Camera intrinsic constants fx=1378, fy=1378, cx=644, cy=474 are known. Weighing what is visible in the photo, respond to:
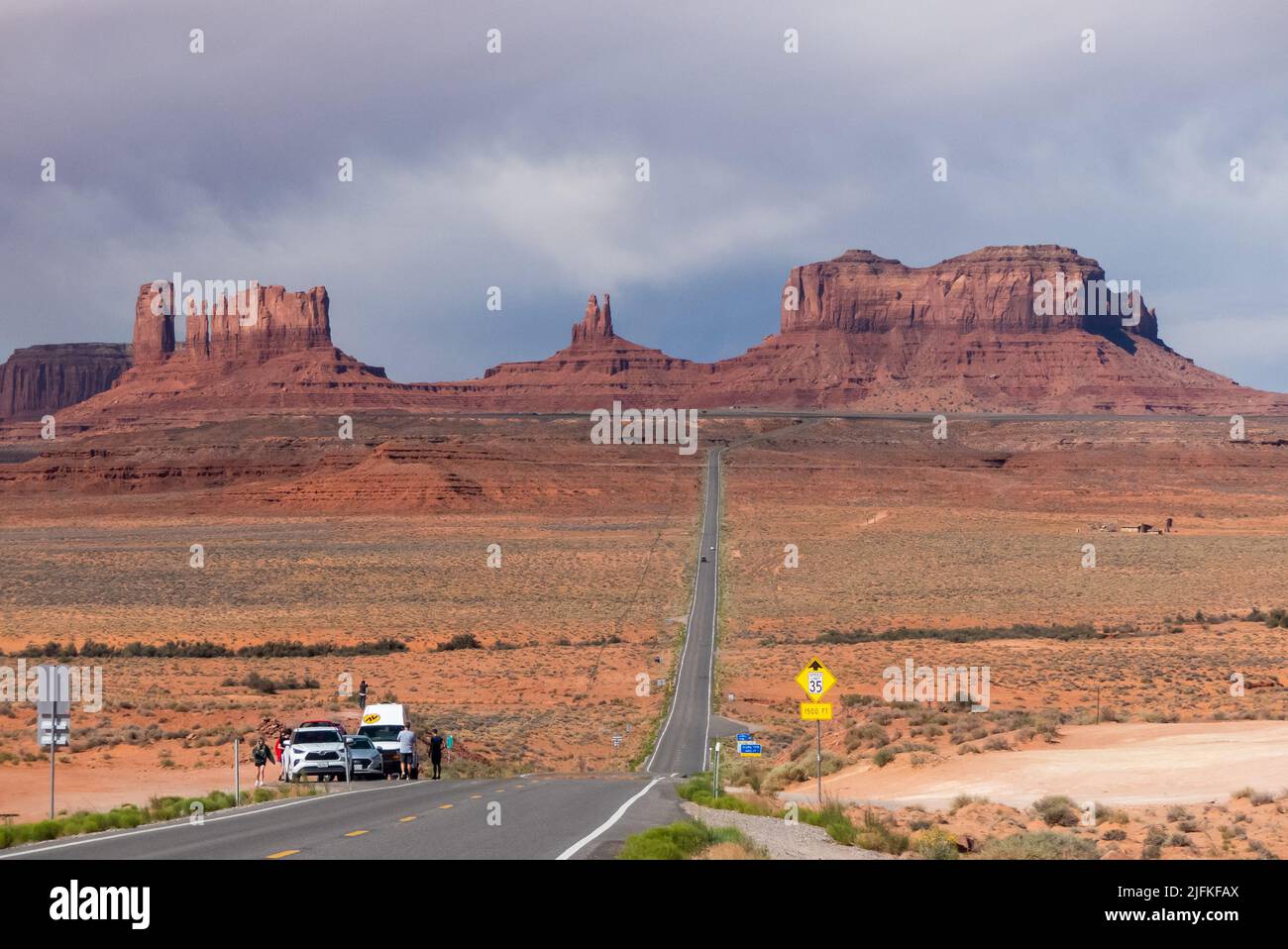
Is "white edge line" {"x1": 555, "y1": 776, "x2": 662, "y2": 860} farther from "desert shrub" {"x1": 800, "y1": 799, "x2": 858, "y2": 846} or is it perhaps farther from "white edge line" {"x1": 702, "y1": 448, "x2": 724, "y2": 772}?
"white edge line" {"x1": 702, "y1": 448, "x2": 724, "y2": 772}

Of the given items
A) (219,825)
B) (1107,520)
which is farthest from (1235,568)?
(219,825)

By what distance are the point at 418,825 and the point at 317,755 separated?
1277 cm

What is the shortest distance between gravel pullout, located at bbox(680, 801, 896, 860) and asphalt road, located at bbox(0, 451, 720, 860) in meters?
0.60

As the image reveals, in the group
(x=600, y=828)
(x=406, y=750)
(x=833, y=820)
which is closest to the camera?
(x=600, y=828)

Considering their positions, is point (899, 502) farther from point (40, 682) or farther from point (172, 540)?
point (40, 682)

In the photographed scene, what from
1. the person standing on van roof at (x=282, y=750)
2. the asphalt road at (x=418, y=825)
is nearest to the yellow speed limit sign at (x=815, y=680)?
the asphalt road at (x=418, y=825)

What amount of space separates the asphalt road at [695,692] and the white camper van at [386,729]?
6.75 m

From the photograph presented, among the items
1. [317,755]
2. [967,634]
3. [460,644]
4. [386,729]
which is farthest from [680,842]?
[460,644]

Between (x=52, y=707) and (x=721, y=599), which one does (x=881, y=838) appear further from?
(x=721, y=599)

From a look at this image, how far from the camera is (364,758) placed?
30.4 metres

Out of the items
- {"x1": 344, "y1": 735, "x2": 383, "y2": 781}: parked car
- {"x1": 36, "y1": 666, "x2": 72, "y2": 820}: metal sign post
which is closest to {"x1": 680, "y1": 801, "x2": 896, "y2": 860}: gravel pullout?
{"x1": 36, "y1": 666, "x2": 72, "y2": 820}: metal sign post

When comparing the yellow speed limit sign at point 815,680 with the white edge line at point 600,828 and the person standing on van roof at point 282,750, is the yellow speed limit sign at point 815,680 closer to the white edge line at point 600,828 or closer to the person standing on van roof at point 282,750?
the white edge line at point 600,828

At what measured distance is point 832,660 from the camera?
2087 inches
